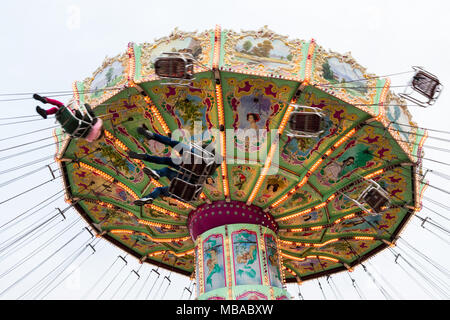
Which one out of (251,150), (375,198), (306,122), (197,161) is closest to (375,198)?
(375,198)

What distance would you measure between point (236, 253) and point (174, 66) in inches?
192

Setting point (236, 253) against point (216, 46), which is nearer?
point (216, 46)

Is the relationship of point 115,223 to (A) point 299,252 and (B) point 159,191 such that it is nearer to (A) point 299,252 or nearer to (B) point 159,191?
(B) point 159,191

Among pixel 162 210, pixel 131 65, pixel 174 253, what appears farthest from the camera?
pixel 174 253

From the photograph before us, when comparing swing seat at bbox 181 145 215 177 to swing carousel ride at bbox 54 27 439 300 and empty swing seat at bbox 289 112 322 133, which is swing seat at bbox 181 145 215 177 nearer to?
swing carousel ride at bbox 54 27 439 300

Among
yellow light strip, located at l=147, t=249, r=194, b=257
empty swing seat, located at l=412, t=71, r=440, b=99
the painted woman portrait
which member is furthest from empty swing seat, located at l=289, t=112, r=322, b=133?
yellow light strip, located at l=147, t=249, r=194, b=257

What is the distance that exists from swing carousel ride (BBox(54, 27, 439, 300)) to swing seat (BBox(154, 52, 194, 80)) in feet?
0.07

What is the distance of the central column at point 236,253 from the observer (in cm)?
1069

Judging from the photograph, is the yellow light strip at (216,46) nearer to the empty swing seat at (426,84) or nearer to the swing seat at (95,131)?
the swing seat at (95,131)

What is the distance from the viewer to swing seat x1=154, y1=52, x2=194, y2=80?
912 centimetres

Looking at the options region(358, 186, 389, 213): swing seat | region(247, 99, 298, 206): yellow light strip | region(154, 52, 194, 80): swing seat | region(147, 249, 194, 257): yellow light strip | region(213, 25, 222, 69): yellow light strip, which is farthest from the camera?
region(147, 249, 194, 257): yellow light strip

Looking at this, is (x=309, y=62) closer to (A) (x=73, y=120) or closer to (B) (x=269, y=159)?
(B) (x=269, y=159)

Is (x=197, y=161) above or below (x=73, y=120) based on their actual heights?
below

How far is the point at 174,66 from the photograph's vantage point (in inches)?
360
